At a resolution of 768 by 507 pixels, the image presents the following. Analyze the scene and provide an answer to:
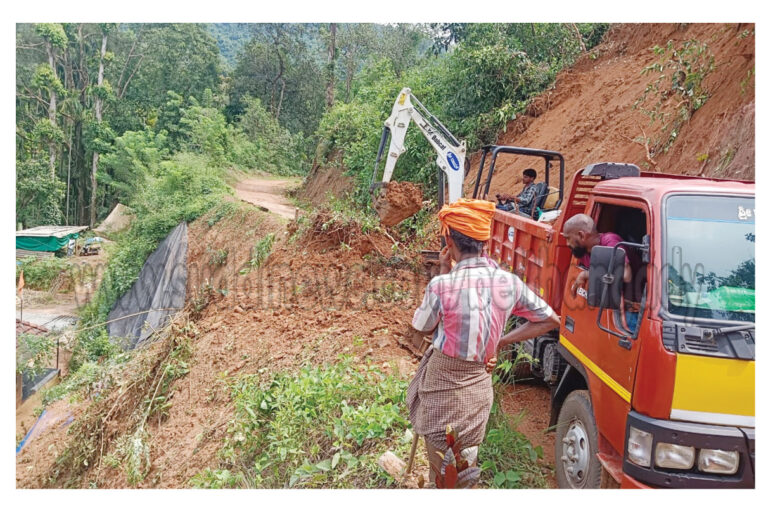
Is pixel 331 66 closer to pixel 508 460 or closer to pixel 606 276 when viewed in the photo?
pixel 508 460

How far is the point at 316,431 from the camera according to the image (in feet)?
15.1

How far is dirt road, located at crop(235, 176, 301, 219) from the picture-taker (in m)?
18.1

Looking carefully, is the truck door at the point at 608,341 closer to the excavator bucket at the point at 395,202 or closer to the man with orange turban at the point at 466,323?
the man with orange turban at the point at 466,323

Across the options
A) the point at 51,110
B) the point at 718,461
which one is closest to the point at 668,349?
the point at 718,461

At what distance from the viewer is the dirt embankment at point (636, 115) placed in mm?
6863

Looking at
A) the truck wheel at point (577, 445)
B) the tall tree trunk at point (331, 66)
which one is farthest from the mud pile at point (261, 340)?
the tall tree trunk at point (331, 66)

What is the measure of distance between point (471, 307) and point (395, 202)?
21.3 ft

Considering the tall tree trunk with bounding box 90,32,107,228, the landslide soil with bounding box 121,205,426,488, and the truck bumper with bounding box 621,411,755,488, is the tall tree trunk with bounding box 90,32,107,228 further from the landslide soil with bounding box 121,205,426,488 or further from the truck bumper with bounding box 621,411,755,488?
the truck bumper with bounding box 621,411,755,488

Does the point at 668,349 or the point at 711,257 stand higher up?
the point at 711,257

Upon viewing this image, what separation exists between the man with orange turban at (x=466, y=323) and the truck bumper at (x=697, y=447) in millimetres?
691

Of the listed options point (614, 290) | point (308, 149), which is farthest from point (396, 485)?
point (308, 149)

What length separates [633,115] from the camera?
10.3 metres

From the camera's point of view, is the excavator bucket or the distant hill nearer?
the excavator bucket

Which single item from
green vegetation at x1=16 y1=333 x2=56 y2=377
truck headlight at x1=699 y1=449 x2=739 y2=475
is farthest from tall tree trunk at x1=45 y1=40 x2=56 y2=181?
truck headlight at x1=699 y1=449 x2=739 y2=475
